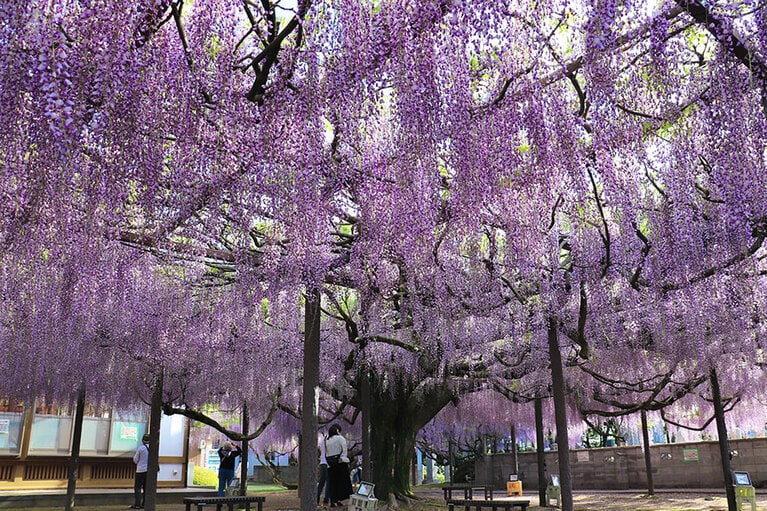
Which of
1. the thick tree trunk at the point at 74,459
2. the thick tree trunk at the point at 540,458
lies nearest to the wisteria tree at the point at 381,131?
the thick tree trunk at the point at 540,458

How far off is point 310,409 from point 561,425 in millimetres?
2894

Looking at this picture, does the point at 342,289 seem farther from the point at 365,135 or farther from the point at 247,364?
the point at 365,135

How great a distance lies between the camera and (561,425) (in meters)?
7.39

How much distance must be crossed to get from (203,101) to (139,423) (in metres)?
13.8

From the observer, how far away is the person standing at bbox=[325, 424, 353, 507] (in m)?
9.99

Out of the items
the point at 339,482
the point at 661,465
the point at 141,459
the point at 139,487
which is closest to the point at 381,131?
the point at 339,482

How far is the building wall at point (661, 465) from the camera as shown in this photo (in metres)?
15.9

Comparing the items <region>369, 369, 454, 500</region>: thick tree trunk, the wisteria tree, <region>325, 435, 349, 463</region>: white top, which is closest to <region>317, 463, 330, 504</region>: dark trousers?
<region>369, 369, 454, 500</region>: thick tree trunk

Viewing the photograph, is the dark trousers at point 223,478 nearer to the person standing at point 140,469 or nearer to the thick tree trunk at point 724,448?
the person standing at point 140,469

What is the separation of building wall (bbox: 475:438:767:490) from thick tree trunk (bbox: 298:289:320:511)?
12.7 meters

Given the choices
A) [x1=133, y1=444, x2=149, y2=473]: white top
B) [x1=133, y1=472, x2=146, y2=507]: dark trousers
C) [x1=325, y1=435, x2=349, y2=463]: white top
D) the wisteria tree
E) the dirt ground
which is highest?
the wisteria tree

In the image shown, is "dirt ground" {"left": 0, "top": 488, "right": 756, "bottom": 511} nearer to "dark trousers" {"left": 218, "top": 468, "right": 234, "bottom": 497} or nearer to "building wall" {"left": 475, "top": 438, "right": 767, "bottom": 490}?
"dark trousers" {"left": 218, "top": 468, "right": 234, "bottom": 497}

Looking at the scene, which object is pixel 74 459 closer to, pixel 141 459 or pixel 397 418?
pixel 141 459

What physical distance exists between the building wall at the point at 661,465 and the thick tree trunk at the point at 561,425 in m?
10.2
